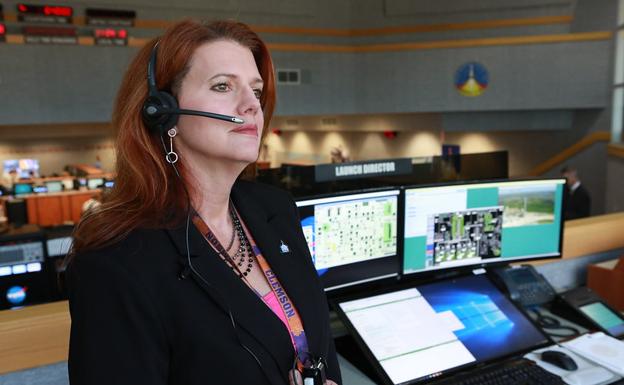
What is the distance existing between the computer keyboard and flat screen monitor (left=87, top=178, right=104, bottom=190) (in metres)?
8.39

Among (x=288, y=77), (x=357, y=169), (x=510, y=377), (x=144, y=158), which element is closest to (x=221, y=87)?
(x=144, y=158)

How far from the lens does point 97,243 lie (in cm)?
89

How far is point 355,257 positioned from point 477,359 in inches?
19.5

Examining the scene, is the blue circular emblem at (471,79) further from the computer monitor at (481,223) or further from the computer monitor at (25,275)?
the computer monitor at (25,275)

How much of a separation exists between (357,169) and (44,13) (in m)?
8.01

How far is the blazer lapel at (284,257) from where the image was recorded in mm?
1103

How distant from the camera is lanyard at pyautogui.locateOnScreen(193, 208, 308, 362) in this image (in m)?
1.04

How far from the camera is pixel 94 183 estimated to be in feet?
29.4

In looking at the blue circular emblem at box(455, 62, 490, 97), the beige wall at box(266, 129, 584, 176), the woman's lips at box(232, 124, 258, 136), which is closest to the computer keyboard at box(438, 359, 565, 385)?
the woman's lips at box(232, 124, 258, 136)

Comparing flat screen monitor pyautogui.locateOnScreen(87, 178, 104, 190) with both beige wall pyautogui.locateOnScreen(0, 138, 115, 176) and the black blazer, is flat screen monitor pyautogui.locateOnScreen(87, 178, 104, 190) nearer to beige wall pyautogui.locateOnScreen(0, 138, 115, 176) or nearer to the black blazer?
beige wall pyautogui.locateOnScreen(0, 138, 115, 176)

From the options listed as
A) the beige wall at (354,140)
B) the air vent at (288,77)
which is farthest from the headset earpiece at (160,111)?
the beige wall at (354,140)

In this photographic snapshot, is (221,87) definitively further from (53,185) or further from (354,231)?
(53,185)

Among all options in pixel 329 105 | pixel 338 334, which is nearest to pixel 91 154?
pixel 329 105

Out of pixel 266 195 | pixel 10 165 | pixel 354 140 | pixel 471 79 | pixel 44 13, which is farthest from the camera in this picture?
pixel 354 140
